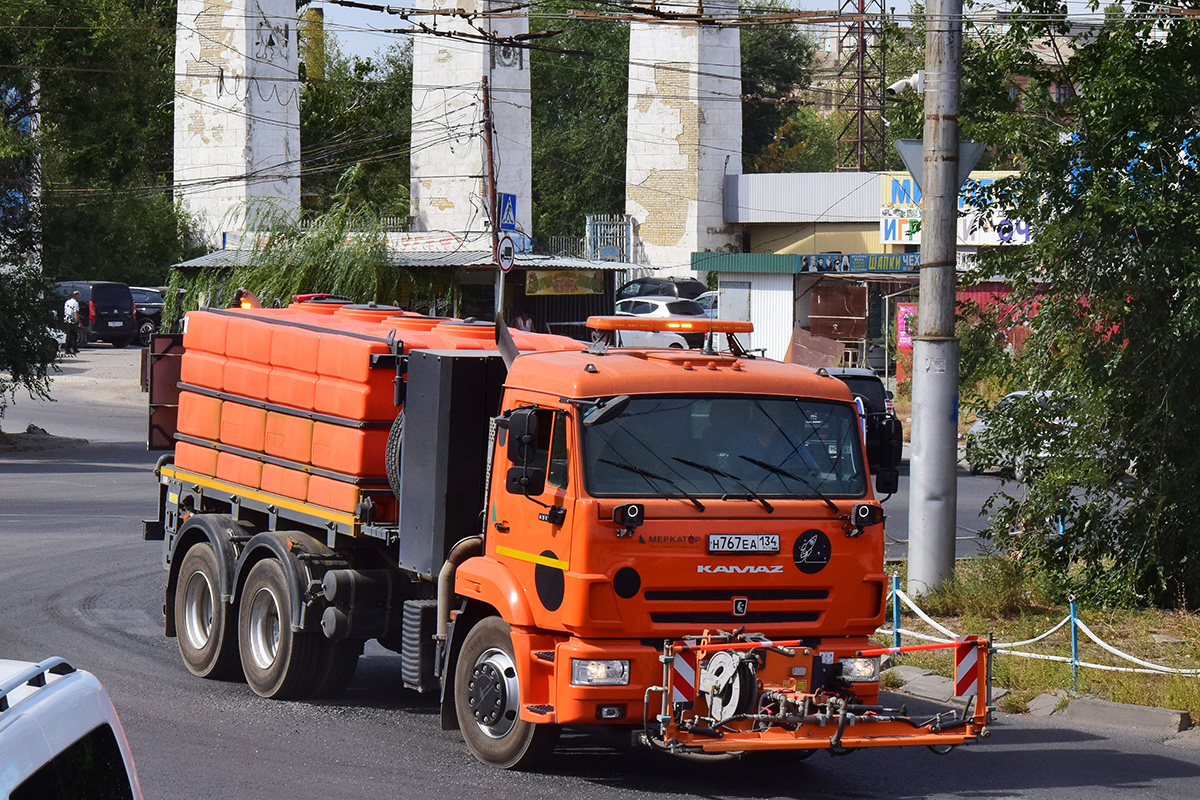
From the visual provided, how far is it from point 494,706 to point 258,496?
336cm

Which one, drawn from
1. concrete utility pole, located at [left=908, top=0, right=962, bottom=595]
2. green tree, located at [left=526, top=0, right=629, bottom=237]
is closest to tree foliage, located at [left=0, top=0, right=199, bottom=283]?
concrete utility pole, located at [left=908, top=0, right=962, bottom=595]

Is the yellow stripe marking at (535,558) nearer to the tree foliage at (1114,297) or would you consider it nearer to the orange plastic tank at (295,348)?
the orange plastic tank at (295,348)

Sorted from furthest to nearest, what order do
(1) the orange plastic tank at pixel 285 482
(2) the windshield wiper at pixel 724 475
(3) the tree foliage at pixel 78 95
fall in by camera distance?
(3) the tree foliage at pixel 78 95, (1) the orange plastic tank at pixel 285 482, (2) the windshield wiper at pixel 724 475

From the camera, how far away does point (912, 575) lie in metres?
13.7

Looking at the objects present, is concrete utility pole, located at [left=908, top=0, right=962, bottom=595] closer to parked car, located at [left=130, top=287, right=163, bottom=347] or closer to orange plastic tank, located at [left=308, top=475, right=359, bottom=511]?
orange plastic tank, located at [left=308, top=475, right=359, bottom=511]

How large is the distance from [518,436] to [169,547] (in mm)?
5359

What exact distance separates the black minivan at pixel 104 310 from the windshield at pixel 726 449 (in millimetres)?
45448

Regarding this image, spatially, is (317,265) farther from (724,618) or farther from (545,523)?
(724,618)

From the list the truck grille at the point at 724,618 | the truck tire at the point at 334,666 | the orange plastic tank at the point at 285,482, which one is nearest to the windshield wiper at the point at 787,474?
the truck grille at the point at 724,618

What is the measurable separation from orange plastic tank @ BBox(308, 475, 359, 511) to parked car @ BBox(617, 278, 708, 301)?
3967 centimetres

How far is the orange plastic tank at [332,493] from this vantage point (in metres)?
10.1

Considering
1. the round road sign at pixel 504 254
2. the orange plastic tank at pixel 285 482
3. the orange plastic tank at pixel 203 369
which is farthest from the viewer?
the round road sign at pixel 504 254

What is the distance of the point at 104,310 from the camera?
5172 cm

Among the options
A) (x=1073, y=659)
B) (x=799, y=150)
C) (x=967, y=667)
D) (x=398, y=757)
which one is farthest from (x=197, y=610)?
(x=799, y=150)
